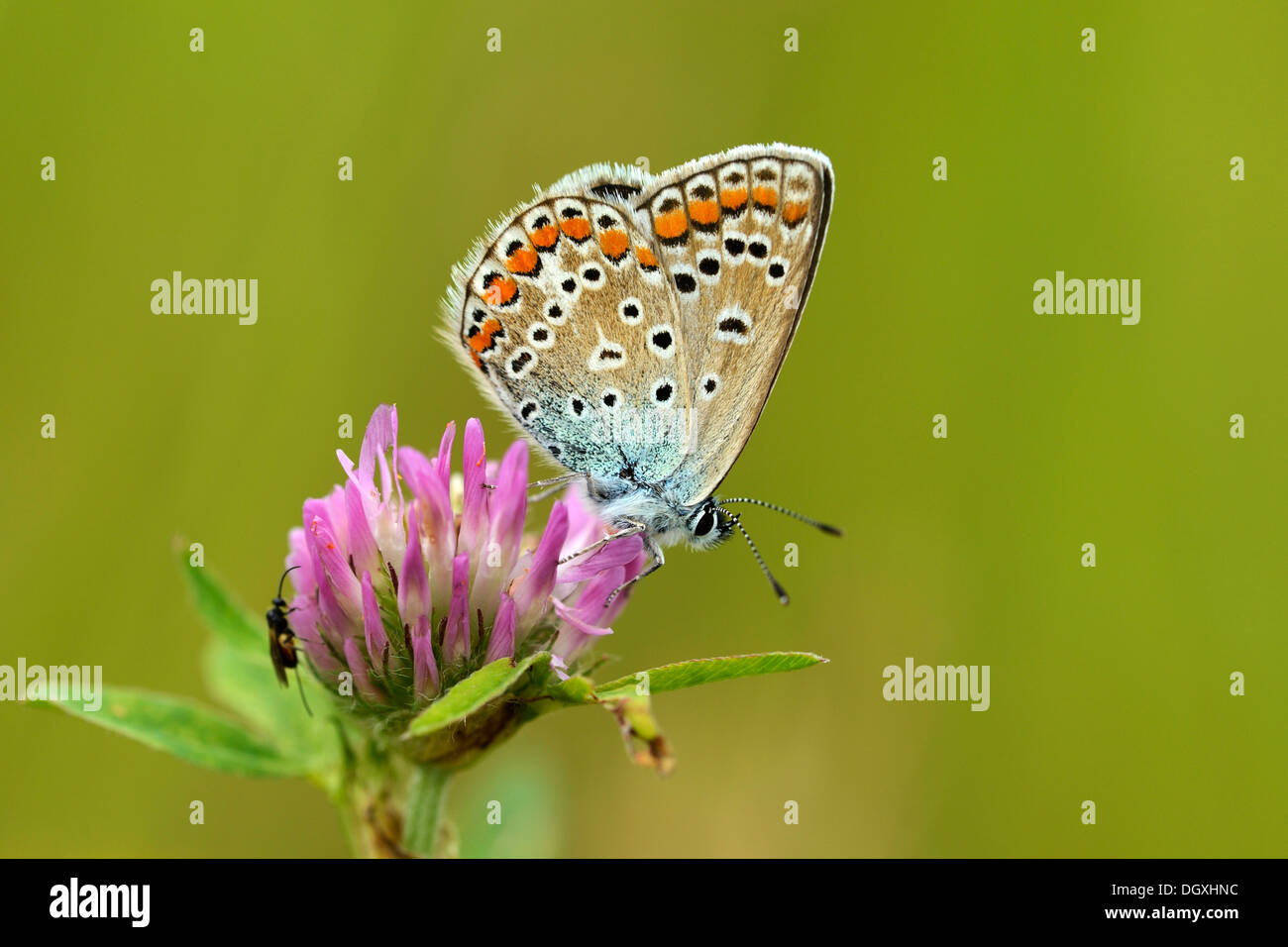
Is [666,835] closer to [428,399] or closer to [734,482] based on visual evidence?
[734,482]

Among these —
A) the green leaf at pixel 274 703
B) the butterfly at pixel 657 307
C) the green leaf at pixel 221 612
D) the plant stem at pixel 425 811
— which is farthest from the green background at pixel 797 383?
the butterfly at pixel 657 307

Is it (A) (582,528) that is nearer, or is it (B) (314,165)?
(A) (582,528)

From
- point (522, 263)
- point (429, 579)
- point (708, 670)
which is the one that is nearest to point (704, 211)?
point (522, 263)

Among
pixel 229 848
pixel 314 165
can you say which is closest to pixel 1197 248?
pixel 314 165

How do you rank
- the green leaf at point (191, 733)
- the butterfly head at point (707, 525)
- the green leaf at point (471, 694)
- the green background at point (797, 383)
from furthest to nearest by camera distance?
1. the green background at point (797, 383)
2. the butterfly head at point (707, 525)
3. the green leaf at point (191, 733)
4. the green leaf at point (471, 694)

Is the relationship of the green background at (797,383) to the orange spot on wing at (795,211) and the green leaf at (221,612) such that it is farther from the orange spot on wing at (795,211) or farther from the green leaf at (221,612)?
the orange spot on wing at (795,211)

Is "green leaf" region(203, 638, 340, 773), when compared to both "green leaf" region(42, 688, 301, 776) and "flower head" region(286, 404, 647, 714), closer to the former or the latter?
"green leaf" region(42, 688, 301, 776)
